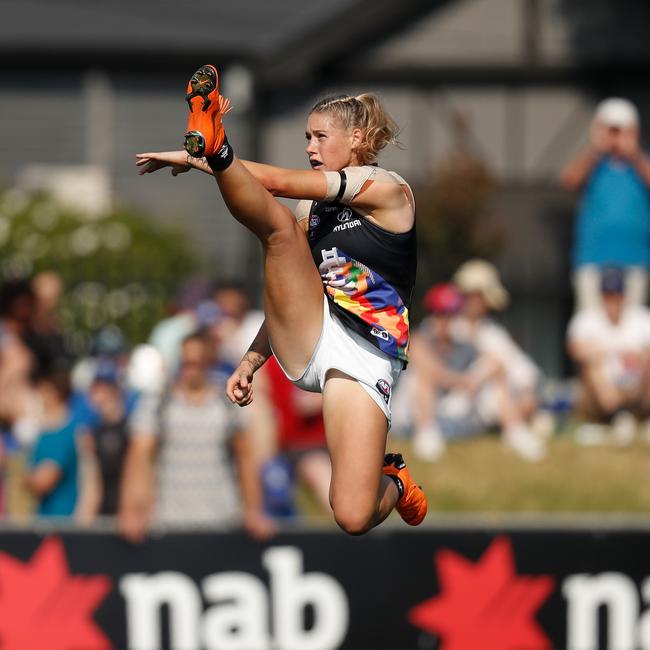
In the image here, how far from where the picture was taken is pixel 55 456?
9.24m

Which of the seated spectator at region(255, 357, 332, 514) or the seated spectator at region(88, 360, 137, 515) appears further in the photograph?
the seated spectator at region(255, 357, 332, 514)

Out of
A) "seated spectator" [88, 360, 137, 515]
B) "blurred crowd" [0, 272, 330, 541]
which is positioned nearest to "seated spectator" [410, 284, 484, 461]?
"blurred crowd" [0, 272, 330, 541]

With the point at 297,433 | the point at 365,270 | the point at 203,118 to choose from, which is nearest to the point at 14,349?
the point at 297,433

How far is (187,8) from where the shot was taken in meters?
17.1

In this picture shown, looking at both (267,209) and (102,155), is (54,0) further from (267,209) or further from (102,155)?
(267,209)

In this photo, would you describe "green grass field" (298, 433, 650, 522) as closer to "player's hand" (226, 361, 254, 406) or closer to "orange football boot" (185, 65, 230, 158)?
"player's hand" (226, 361, 254, 406)

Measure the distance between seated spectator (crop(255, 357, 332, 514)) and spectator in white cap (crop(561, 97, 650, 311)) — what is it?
278 centimetres

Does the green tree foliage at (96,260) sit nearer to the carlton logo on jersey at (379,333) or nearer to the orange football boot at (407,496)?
the orange football boot at (407,496)

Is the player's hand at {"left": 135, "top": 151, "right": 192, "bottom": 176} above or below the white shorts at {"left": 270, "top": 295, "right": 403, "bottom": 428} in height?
above

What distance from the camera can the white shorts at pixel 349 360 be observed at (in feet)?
17.2

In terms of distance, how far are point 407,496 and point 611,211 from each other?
623cm

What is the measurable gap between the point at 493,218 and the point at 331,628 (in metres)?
7.57

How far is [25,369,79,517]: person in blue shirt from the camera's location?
30.4 feet

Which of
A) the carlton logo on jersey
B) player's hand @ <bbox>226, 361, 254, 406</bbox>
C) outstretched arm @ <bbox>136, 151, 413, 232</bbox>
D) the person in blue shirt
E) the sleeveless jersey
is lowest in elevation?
the person in blue shirt
